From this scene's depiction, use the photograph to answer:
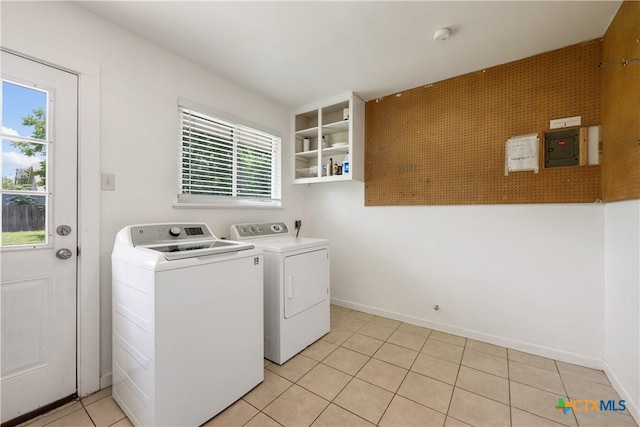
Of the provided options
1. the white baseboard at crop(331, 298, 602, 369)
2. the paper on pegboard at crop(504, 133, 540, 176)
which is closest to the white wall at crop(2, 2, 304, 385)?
the white baseboard at crop(331, 298, 602, 369)

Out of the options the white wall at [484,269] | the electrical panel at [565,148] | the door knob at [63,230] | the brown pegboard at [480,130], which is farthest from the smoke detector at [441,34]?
the door knob at [63,230]

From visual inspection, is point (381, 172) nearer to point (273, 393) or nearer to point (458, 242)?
point (458, 242)

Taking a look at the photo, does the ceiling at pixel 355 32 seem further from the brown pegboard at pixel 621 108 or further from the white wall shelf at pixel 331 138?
the white wall shelf at pixel 331 138

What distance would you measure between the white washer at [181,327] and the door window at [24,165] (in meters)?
0.43

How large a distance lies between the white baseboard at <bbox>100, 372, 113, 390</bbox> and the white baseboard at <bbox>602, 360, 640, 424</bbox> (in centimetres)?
321

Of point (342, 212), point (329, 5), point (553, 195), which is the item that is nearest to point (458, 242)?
point (553, 195)

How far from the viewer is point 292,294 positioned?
6.66 feet

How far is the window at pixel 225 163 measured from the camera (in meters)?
2.19

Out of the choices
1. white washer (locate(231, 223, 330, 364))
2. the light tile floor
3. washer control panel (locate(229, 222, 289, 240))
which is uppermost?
washer control panel (locate(229, 222, 289, 240))

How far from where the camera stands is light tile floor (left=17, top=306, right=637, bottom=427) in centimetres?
145

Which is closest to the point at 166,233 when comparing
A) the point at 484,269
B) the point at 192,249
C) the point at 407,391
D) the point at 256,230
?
the point at 192,249

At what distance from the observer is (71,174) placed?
1569 millimetres

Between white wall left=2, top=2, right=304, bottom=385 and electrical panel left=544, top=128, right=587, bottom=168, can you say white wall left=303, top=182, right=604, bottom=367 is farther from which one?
white wall left=2, top=2, right=304, bottom=385

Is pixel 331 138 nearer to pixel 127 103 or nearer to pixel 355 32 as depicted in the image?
pixel 355 32
